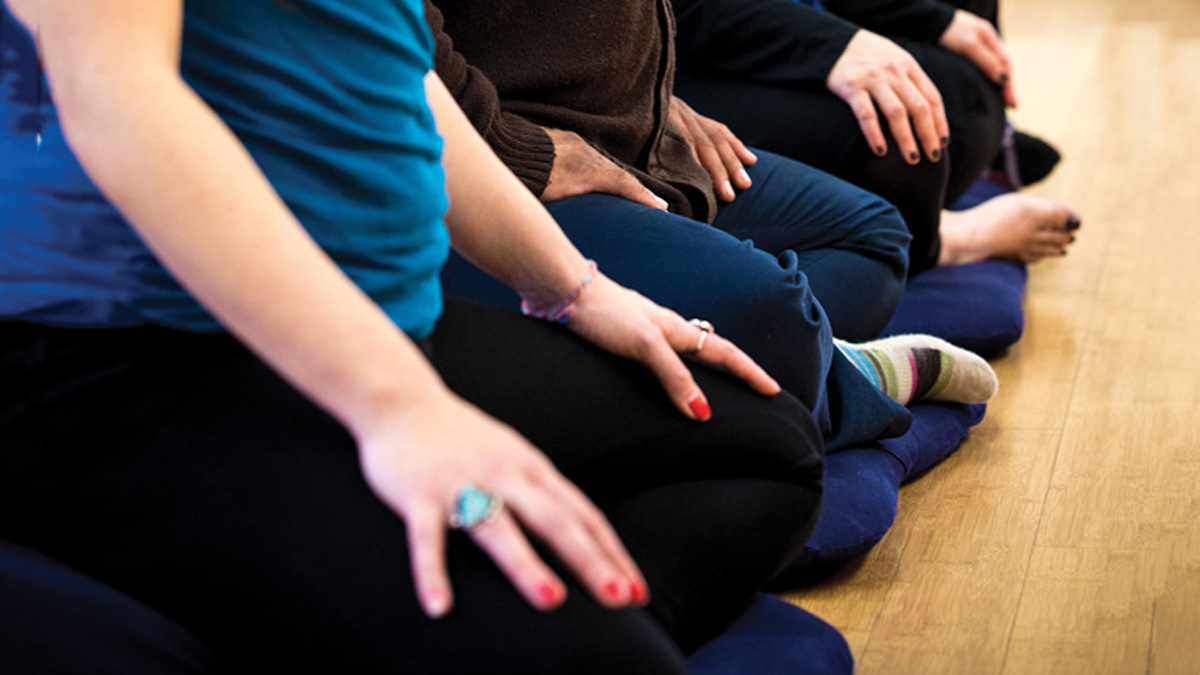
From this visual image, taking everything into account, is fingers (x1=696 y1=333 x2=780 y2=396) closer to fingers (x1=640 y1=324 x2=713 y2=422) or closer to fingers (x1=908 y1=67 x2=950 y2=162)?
fingers (x1=640 y1=324 x2=713 y2=422)

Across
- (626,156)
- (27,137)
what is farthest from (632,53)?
(27,137)

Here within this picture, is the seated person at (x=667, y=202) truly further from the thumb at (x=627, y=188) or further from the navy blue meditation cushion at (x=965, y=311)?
the navy blue meditation cushion at (x=965, y=311)

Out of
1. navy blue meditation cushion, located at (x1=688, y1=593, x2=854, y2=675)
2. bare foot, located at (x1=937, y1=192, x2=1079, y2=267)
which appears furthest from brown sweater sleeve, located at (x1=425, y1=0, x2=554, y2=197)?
bare foot, located at (x1=937, y1=192, x2=1079, y2=267)

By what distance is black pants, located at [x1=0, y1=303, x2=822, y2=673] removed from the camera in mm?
716

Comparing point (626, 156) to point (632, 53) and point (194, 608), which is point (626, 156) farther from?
point (194, 608)

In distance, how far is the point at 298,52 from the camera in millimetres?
813

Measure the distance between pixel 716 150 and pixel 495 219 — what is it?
0.72 metres

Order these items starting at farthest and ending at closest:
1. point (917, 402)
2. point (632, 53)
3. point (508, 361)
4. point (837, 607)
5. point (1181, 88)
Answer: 1. point (1181, 88)
2. point (917, 402)
3. point (632, 53)
4. point (837, 607)
5. point (508, 361)

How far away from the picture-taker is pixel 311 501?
751 mm

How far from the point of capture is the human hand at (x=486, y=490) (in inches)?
27.5

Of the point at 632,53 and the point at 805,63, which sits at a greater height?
the point at 632,53

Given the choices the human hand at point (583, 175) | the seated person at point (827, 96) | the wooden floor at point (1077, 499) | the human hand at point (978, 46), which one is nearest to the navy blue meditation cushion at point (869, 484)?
the wooden floor at point (1077, 499)

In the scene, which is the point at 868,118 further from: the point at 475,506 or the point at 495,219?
the point at 475,506

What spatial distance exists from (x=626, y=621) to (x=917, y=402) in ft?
3.03
